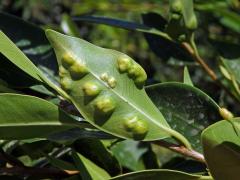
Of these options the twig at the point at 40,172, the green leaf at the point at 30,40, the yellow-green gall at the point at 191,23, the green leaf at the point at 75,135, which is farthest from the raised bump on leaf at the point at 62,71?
the yellow-green gall at the point at 191,23

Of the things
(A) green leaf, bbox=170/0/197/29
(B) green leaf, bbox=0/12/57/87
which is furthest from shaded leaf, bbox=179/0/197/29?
(B) green leaf, bbox=0/12/57/87

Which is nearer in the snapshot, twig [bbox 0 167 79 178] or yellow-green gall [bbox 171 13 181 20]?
twig [bbox 0 167 79 178]

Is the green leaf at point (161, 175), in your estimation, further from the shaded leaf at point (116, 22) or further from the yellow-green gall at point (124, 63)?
the shaded leaf at point (116, 22)

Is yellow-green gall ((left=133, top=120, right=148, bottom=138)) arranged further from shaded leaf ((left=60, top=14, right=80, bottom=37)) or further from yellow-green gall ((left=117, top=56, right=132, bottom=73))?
shaded leaf ((left=60, top=14, right=80, bottom=37))

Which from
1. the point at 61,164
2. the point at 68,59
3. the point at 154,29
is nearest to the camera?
the point at 68,59

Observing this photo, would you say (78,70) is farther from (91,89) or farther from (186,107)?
(186,107)

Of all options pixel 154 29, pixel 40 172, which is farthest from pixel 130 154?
pixel 40 172

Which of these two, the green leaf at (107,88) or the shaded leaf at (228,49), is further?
the shaded leaf at (228,49)
